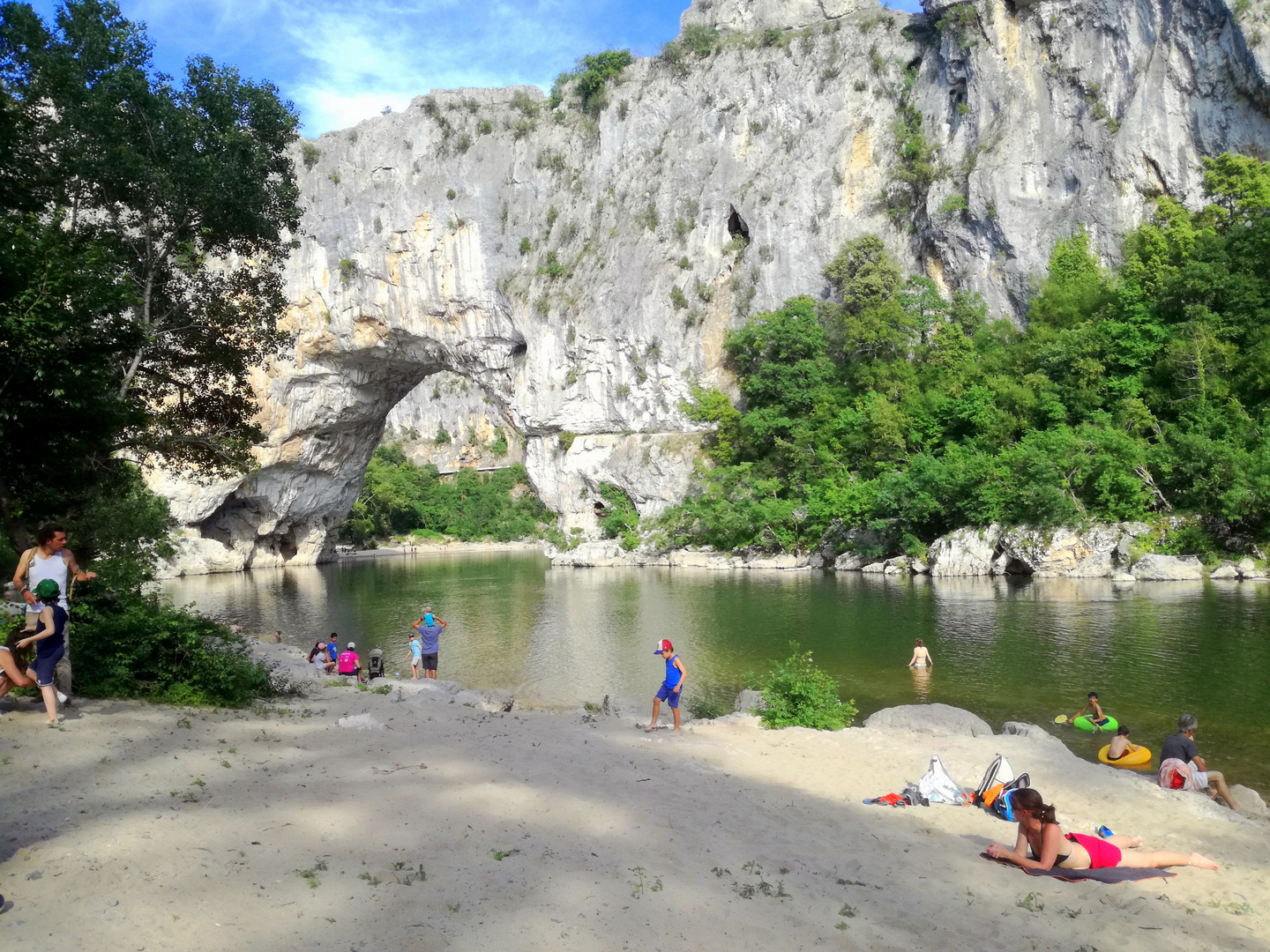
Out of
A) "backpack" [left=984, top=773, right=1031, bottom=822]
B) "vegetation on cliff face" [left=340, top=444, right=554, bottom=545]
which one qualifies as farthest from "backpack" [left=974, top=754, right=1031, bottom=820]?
"vegetation on cliff face" [left=340, top=444, right=554, bottom=545]

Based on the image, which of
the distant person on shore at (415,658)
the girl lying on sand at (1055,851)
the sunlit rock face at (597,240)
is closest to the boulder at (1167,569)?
the sunlit rock face at (597,240)

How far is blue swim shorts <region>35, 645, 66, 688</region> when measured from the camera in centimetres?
616

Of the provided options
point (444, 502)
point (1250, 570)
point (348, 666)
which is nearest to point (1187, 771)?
point (348, 666)

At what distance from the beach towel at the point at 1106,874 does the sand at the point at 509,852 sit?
9cm

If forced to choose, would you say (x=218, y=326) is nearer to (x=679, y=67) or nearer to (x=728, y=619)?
(x=728, y=619)

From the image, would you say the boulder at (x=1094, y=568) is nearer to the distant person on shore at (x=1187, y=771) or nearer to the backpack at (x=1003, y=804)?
the distant person on shore at (x=1187, y=771)

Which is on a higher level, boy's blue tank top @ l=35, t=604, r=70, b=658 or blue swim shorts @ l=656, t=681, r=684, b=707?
boy's blue tank top @ l=35, t=604, r=70, b=658

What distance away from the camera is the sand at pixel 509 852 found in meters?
3.82

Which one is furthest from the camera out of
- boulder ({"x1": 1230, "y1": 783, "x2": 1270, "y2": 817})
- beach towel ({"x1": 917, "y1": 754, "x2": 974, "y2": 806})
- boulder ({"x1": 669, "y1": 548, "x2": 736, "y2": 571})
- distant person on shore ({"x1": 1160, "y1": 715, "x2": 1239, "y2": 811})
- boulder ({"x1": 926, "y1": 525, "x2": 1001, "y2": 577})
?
boulder ({"x1": 669, "y1": 548, "x2": 736, "y2": 571})

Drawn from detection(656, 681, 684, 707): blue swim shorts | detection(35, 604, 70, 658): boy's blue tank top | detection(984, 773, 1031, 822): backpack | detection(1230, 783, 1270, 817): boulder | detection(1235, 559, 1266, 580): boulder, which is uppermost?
detection(35, 604, 70, 658): boy's blue tank top

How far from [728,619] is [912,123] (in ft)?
106

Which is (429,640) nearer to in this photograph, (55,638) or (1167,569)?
(55,638)

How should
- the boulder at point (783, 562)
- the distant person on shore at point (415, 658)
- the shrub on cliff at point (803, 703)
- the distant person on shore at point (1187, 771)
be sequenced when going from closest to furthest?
the distant person on shore at point (1187, 771) < the shrub on cliff at point (803, 703) < the distant person on shore at point (415, 658) < the boulder at point (783, 562)

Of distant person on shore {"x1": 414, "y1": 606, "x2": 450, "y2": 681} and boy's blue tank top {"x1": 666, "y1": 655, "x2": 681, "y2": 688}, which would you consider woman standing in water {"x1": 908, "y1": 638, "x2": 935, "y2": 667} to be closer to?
boy's blue tank top {"x1": 666, "y1": 655, "x2": 681, "y2": 688}
